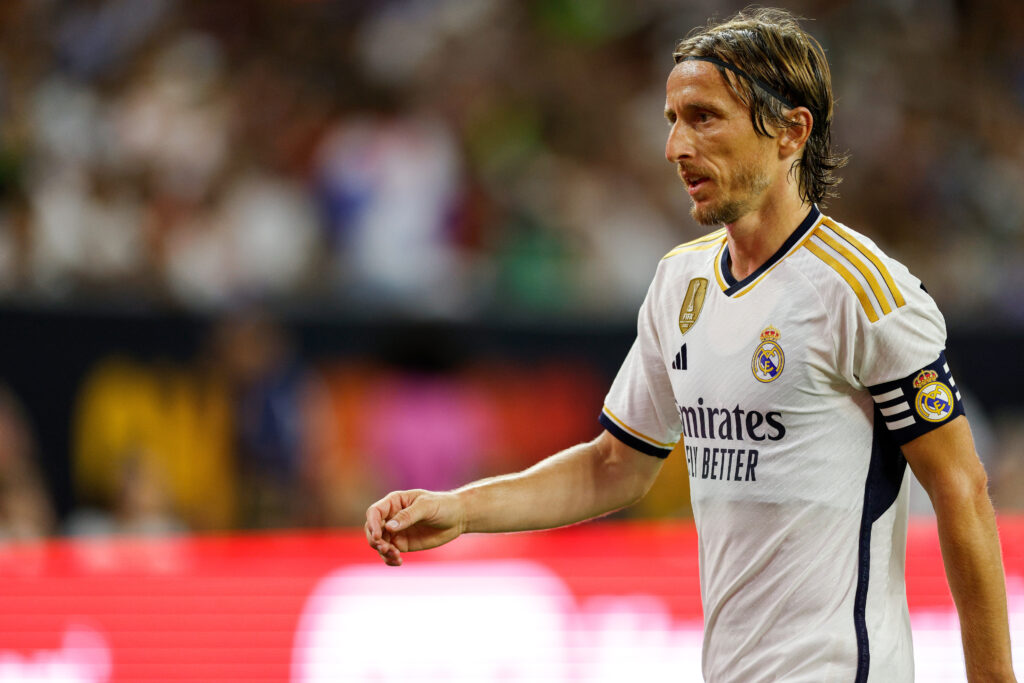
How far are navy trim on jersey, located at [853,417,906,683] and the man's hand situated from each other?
0.87 meters

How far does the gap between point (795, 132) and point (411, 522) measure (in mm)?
1141

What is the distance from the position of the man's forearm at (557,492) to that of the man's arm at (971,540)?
32.9 inches

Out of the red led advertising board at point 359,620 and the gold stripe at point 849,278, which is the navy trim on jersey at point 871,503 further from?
the red led advertising board at point 359,620

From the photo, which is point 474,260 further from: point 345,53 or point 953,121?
point 953,121

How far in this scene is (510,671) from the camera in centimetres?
455

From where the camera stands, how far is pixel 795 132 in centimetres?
276

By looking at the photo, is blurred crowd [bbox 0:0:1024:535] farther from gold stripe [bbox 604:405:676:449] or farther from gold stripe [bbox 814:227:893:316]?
gold stripe [bbox 814:227:893:316]

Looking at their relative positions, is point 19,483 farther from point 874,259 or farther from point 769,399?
point 874,259

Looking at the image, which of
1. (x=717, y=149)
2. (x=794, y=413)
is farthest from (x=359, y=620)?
(x=717, y=149)

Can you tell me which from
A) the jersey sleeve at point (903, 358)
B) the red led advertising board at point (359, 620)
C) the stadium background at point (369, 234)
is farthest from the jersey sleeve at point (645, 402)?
the stadium background at point (369, 234)

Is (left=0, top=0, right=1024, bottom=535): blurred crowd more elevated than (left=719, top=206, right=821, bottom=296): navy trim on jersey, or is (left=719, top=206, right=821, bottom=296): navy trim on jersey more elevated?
(left=0, top=0, right=1024, bottom=535): blurred crowd

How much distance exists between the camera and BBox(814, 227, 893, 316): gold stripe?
2529 mm

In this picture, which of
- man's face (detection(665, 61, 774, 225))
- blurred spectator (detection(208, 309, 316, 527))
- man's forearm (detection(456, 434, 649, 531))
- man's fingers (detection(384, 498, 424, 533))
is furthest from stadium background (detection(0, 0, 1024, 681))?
man's face (detection(665, 61, 774, 225))

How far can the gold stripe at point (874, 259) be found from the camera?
253cm
